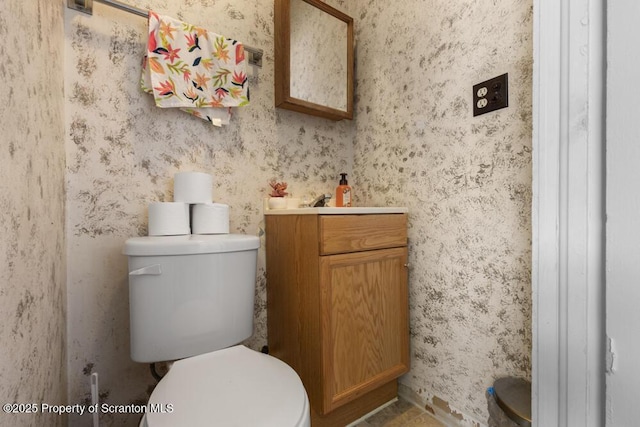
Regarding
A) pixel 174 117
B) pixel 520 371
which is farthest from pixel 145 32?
pixel 520 371

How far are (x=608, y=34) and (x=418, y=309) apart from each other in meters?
1.17

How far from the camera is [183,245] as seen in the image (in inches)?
33.5

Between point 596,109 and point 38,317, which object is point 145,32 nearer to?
point 38,317

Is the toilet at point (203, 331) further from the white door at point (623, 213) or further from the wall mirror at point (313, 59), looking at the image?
the wall mirror at point (313, 59)

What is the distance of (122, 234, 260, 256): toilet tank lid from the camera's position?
829mm

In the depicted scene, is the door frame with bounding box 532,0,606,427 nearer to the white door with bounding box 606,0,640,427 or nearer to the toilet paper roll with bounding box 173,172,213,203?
the white door with bounding box 606,0,640,427

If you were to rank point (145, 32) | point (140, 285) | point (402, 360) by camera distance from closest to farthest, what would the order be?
point (140, 285), point (145, 32), point (402, 360)

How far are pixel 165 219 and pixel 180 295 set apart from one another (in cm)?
28

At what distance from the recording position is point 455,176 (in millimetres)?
1109

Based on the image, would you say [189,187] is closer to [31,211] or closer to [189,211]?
[189,211]

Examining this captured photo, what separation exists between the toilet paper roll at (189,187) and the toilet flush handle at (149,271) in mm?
285

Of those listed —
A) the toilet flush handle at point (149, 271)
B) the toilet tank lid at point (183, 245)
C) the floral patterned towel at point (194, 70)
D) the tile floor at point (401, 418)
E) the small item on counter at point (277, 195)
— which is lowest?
the tile floor at point (401, 418)

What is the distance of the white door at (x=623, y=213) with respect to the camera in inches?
9.8

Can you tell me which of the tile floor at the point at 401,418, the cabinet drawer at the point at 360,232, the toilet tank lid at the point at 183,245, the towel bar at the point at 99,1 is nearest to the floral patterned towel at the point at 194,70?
the towel bar at the point at 99,1
